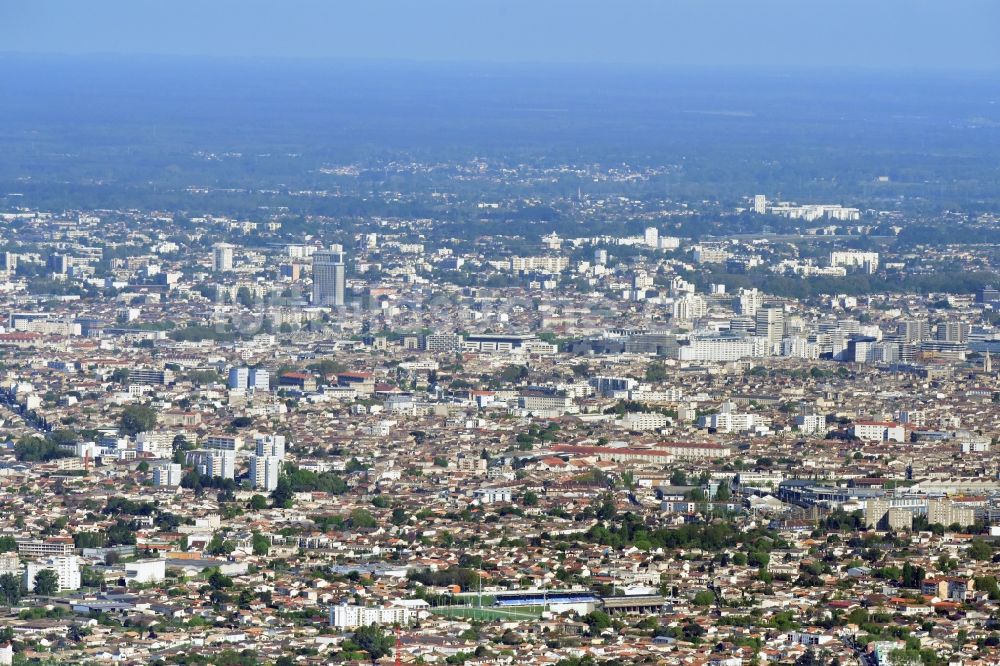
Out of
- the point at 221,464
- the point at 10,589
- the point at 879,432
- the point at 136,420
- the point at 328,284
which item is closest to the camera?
the point at 10,589

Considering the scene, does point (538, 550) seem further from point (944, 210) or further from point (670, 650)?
point (944, 210)

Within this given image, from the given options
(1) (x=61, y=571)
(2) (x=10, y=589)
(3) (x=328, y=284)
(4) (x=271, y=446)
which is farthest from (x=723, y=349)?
(2) (x=10, y=589)

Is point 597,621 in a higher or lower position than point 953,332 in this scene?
lower

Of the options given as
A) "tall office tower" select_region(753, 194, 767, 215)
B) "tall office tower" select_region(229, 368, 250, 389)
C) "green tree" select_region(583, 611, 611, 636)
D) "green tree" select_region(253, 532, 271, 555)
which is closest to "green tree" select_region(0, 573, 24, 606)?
"green tree" select_region(253, 532, 271, 555)

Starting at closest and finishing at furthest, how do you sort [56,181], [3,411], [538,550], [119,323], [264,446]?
[538,550] → [264,446] → [3,411] → [119,323] → [56,181]

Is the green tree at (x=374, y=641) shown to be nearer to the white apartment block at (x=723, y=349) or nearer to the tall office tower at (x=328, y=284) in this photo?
the white apartment block at (x=723, y=349)

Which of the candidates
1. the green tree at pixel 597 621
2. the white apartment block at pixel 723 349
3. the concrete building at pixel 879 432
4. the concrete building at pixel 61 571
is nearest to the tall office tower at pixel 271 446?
the concrete building at pixel 879 432

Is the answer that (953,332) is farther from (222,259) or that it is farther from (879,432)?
(222,259)

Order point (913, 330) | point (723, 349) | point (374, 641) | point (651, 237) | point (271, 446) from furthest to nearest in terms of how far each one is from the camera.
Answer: point (651, 237), point (913, 330), point (723, 349), point (271, 446), point (374, 641)

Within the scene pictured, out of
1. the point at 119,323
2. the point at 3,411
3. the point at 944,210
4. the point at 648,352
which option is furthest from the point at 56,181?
the point at 3,411
